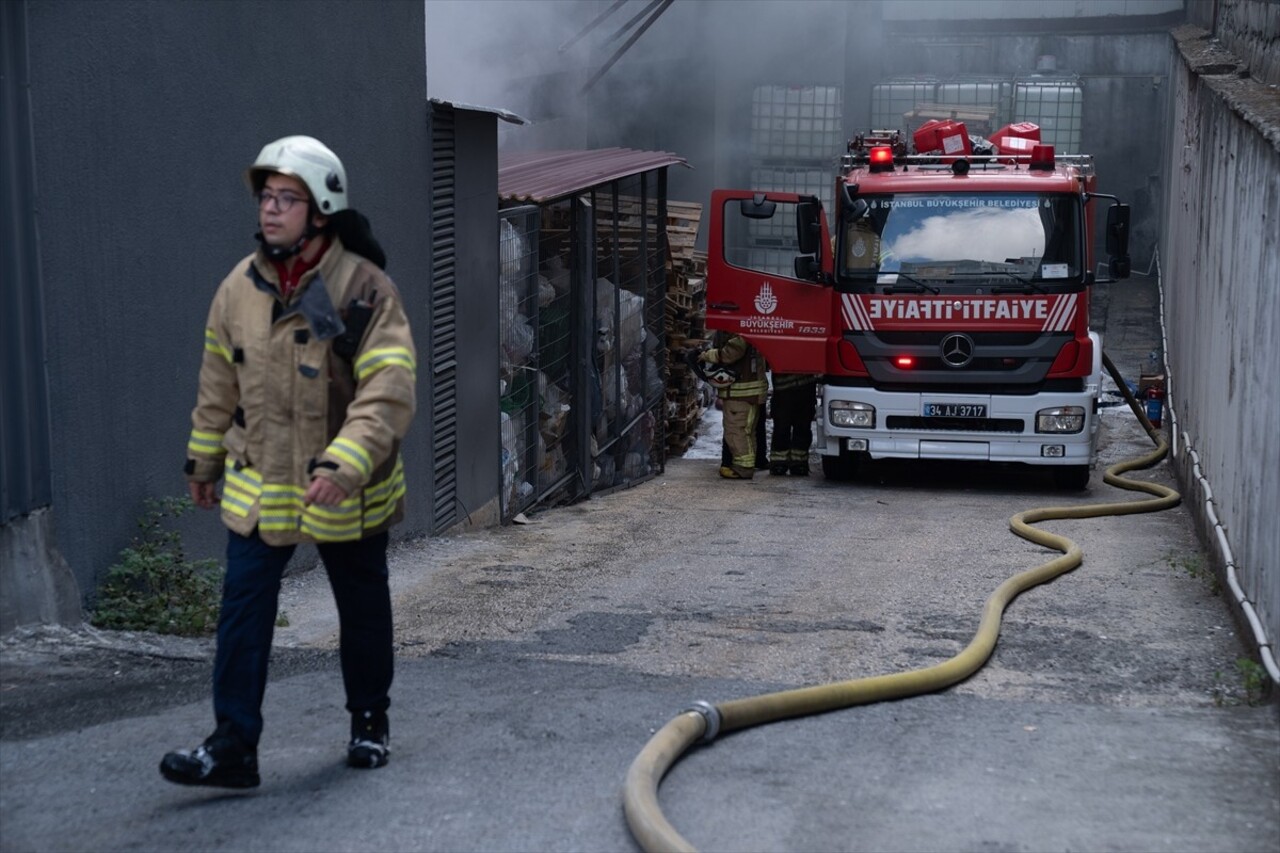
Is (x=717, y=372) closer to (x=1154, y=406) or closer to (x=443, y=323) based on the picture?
(x=443, y=323)

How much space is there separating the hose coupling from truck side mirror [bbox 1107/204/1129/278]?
843cm

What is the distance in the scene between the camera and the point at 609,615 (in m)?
6.28

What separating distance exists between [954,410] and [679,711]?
7788mm

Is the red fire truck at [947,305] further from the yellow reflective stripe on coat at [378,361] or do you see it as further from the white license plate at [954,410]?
the yellow reflective stripe on coat at [378,361]

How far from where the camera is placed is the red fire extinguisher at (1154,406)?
52.3 feet

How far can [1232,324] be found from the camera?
822 centimetres

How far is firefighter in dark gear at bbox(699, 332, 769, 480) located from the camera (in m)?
13.0

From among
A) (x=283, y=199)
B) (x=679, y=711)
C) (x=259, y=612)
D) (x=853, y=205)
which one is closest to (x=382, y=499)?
(x=259, y=612)

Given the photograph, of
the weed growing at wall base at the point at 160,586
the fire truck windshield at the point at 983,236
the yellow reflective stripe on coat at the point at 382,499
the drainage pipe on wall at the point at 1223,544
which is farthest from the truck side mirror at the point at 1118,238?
the yellow reflective stripe on coat at the point at 382,499

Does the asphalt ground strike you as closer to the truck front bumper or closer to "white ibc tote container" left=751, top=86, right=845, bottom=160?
the truck front bumper

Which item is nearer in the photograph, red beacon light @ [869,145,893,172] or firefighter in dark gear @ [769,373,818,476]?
red beacon light @ [869,145,893,172]

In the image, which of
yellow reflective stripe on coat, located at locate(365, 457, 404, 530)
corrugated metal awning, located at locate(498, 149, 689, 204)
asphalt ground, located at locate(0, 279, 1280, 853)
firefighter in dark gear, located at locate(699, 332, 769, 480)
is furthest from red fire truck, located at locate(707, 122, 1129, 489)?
yellow reflective stripe on coat, located at locate(365, 457, 404, 530)

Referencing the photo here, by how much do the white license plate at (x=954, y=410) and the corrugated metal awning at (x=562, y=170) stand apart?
115 inches

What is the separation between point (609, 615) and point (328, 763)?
7.86ft
